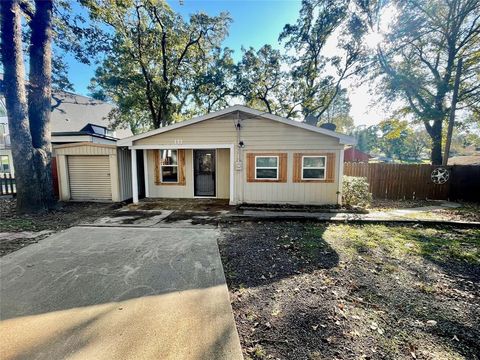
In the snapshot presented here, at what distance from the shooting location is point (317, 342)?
213cm

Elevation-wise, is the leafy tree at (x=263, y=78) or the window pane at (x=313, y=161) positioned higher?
the leafy tree at (x=263, y=78)

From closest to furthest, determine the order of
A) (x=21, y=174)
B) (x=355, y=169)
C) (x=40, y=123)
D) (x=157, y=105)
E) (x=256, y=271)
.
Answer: (x=256, y=271) < (x=21, y=174) < (x=40, y=123) < (x=355, y=169) < (x=157, y=105)

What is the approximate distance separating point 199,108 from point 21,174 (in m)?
14.3

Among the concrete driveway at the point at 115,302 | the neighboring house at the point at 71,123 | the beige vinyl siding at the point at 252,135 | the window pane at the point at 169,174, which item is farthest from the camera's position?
the neighboring house at the point at 71,123

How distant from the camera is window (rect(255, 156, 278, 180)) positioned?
7921 millimetres

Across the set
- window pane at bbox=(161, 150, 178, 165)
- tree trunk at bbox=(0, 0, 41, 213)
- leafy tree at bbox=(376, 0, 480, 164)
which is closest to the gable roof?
window pane at bbox=(161, 150, 178, 165)

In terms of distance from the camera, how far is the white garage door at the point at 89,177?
28.5 ft

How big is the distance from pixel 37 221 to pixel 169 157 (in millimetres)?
4598

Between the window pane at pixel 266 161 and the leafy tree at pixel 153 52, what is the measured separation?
409 inches

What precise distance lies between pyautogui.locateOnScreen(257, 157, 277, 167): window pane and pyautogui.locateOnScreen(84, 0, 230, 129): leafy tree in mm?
10385

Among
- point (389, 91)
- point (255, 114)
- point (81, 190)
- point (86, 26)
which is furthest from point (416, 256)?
point (86, 26)

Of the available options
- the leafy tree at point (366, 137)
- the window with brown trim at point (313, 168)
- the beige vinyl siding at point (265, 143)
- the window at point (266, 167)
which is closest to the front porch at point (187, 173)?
the beige vinyl siding at point (265, 143)

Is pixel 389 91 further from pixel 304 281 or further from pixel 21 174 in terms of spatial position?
pixel 21 174

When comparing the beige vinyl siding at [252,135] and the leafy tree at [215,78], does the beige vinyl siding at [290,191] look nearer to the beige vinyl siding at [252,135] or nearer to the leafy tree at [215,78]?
the beige vinyl siding at [252,135]
